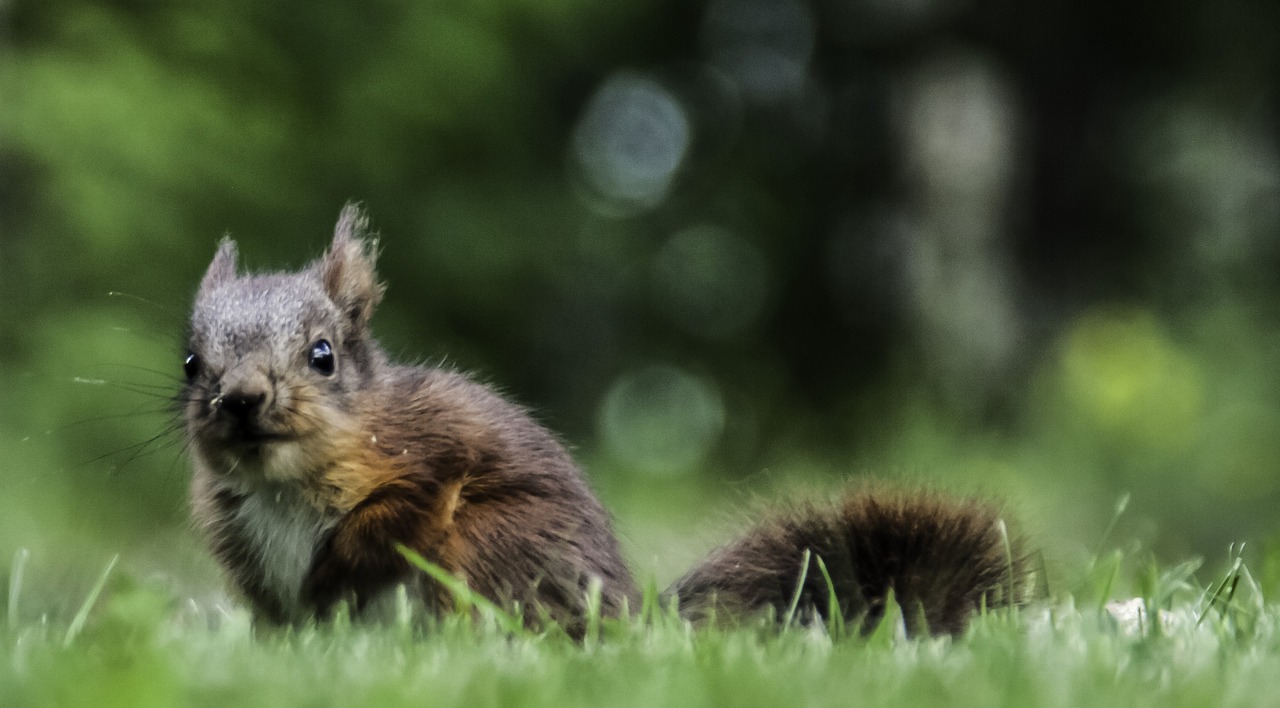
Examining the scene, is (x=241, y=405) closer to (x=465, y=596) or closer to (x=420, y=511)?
(x=420, y=511)

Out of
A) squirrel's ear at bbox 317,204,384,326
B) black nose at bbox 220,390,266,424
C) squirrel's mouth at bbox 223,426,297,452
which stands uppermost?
squirrel's ear at bbox 317,204,384,326

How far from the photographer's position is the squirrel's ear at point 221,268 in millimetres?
2870

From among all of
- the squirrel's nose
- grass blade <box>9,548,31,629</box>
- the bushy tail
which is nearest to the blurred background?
the bushy tail

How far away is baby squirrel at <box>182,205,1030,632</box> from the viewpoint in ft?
8.18

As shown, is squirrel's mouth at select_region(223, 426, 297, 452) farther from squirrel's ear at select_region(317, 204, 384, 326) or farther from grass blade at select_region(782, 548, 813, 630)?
grass blade at select_region(782, 548, 813, 630)

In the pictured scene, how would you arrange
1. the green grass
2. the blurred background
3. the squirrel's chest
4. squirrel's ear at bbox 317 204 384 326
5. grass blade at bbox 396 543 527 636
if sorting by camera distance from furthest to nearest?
the blurred background, squirrel's ear at bbox 317 204 384 326, the squirrel's chest, grass blade at bbox 396 543 527 636, the green grass

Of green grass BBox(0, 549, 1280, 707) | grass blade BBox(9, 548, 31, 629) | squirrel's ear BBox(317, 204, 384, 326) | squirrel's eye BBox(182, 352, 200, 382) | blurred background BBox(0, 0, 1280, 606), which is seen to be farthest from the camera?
blurred background BBox(0, 0, 1280, 606)

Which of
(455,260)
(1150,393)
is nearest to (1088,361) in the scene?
(1150,393)

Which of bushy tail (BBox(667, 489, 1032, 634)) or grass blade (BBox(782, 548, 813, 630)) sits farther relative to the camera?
bushy tail (BBox(667, 489, 1032, 634))

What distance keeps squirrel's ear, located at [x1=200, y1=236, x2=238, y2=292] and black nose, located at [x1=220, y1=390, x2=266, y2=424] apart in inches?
16.7

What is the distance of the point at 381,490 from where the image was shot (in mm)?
2516

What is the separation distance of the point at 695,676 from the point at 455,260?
6.83 meters

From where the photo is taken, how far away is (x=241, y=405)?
2.47 meters

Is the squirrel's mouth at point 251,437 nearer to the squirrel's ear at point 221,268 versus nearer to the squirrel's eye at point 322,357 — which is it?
the squirrel's eye at point 322,357
